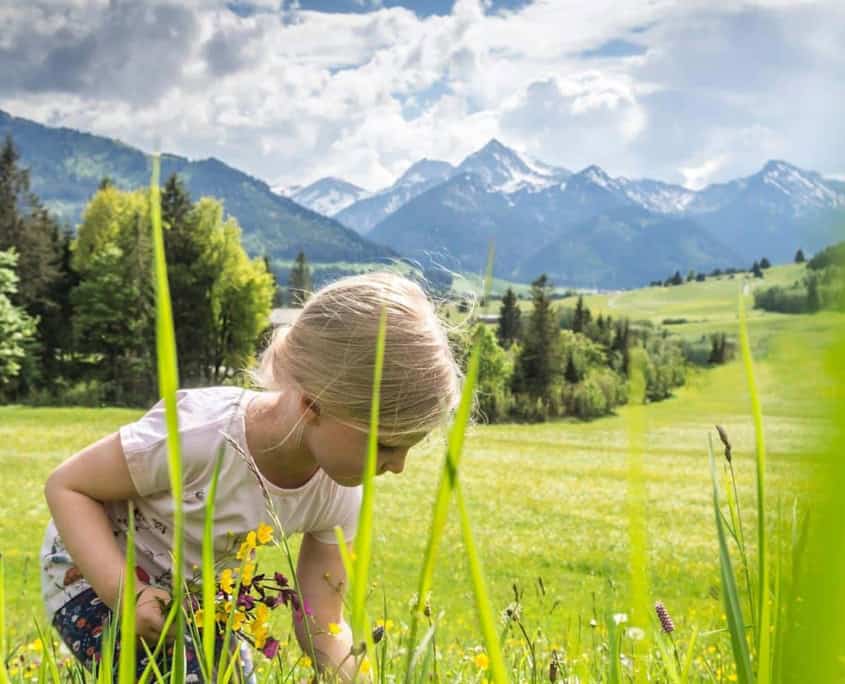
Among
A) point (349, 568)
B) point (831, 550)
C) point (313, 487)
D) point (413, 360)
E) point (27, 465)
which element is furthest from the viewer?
point (27, 465)

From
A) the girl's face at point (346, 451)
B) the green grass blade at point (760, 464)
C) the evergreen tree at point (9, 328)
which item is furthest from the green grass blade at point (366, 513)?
the evergreen tree at point (9, 328)

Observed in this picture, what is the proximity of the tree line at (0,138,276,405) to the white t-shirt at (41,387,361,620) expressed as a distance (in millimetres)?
40117

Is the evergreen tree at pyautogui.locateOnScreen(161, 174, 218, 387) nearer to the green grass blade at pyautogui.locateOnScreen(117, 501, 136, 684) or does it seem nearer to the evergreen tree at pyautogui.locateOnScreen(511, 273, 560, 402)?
the evergreen tree at pyautogui.locateOnScreen(511, 273, 560, 402)

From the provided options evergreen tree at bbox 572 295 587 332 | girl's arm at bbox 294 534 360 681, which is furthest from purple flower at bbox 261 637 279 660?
evergreen tree at bbox 572 295 587 332

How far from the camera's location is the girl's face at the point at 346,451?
209 cm

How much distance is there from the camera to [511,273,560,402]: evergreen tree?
1930 inches

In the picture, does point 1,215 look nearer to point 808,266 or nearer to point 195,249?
point 195,249

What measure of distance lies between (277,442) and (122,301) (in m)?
44.0

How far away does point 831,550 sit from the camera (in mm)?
171

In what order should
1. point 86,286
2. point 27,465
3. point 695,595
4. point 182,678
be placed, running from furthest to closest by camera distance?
point 86,286 → point 27,465 → point 695,595 → point 182,678

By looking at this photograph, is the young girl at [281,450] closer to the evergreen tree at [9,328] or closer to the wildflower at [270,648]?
the wildflower at [270,648]

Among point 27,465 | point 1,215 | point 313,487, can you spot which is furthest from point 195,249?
point 313,487

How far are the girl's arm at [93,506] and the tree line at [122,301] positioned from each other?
4044 cm

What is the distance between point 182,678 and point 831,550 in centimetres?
49
